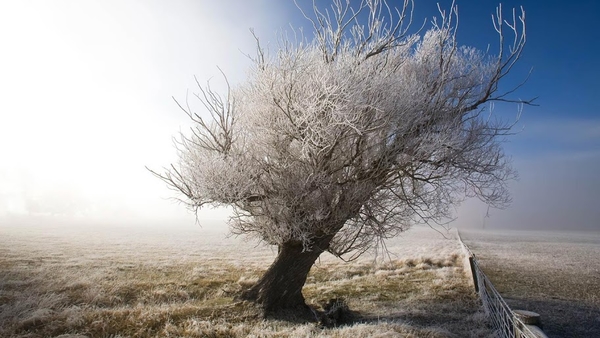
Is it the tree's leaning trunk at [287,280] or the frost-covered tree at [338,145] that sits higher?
the frost-covered tree at [338,145]

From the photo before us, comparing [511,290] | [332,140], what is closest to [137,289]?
[332,140]

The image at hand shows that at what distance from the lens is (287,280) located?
32.2 feet

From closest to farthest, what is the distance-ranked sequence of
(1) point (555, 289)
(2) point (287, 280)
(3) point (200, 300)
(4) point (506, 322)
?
(4) point (506, 322) < (2) point (287, 280) < (3) point (200, 300) < (1) point (555, 289)

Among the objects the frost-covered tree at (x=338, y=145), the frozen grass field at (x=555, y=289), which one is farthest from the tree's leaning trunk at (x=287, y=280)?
the frozen grass field at (x=555, y=289)

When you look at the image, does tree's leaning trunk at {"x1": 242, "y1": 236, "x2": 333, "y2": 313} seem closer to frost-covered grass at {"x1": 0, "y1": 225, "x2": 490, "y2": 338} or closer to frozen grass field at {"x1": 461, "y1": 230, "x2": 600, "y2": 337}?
frost-covered grass at {"x1": 0, "y1": 225, "x2": 490, "y2": 338}

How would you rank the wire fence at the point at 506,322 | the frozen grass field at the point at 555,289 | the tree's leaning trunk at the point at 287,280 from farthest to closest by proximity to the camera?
the tree's leaning trunk at the point at 287,280
the frozen grass field at the point at 555,289
the wire fence at the point at 506,322

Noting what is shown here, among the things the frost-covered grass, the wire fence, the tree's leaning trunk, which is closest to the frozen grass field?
the wire fence

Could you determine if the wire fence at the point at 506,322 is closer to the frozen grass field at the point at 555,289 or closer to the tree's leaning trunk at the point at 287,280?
the frozen grass field at the point at 555,289

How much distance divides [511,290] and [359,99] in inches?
391

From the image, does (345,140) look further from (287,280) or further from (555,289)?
(555,289)

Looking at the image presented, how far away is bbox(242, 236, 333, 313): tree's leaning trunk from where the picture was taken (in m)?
9.72

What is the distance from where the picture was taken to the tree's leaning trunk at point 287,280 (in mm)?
9719

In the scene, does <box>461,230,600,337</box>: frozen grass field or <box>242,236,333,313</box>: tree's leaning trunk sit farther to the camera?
<box>242,236,333,313</box>: tree's leaning trunk

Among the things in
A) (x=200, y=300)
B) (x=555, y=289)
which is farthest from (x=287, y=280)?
(x=555, y=289)
